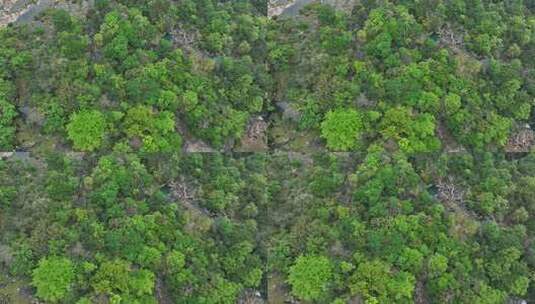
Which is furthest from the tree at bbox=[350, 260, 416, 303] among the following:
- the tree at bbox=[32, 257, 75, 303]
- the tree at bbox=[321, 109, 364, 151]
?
the tree at bbox=[32, 257, 75, 303]

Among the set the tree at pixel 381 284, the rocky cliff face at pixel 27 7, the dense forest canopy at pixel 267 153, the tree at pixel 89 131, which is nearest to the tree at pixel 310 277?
the dense forest canopy at pixel 267 153

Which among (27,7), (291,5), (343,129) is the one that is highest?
(27,7)

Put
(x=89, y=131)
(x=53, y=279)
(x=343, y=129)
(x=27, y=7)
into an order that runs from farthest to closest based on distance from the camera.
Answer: (x=27, y=7) < (x=343, y=129) < (x=89, y=131) < (x=53, y=279)

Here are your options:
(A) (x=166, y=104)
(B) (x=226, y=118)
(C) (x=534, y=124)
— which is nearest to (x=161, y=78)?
(A) (x=166, y=104)

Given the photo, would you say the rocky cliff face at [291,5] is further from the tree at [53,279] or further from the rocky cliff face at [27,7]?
the tree at [53,279]

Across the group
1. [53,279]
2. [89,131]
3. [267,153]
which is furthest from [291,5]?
[53,279]

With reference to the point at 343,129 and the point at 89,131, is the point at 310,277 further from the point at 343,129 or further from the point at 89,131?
the point at 89,131

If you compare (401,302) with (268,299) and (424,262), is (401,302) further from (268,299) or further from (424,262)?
(268,299)
